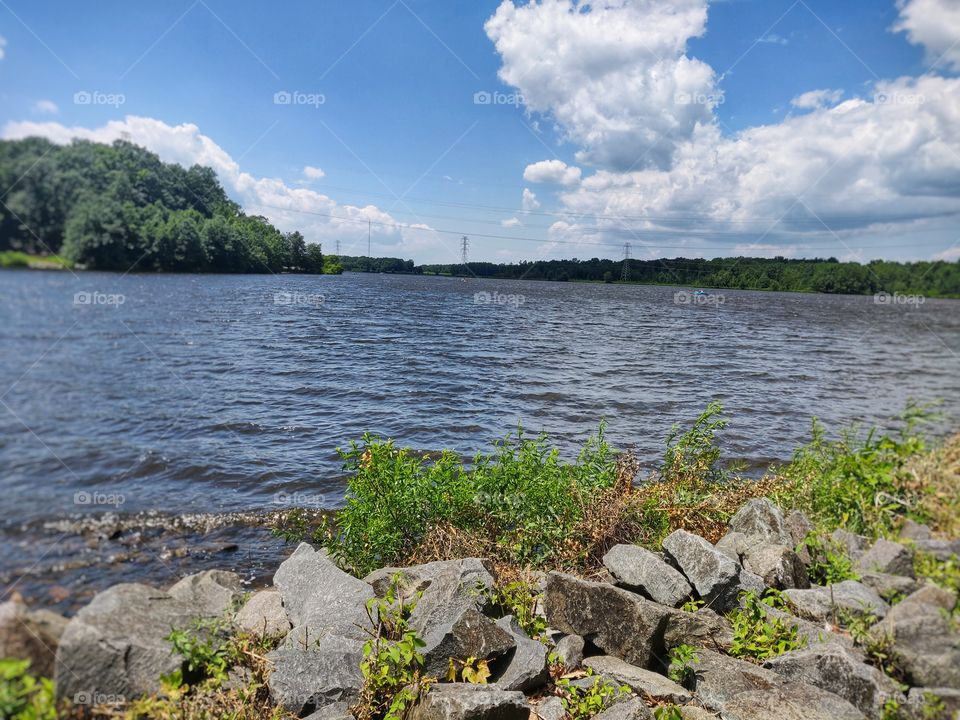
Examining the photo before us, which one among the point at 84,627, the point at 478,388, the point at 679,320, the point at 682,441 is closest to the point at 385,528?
the point at 84,627

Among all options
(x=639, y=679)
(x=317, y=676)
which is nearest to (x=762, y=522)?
(x=639, y=679)

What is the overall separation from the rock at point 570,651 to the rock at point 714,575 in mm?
1547

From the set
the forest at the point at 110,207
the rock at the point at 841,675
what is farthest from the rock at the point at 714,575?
the forest at the point at 110,207

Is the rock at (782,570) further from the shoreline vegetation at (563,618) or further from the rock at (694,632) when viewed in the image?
the rock at (694,632)

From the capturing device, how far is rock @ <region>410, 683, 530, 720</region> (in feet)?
12.3

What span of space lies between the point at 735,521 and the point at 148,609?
22.2ft

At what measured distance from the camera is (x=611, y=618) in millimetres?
5172

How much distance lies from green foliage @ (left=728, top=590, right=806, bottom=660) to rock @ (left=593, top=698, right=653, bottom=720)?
1.53 metres

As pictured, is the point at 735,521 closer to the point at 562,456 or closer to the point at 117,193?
the point at 562,456

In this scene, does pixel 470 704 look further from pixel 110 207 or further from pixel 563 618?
pixel 110 207

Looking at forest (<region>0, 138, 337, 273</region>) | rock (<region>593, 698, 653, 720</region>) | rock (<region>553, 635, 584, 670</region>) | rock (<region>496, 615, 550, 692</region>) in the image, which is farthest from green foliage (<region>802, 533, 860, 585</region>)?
forest (<region>0, 138, 337, 273</region>)

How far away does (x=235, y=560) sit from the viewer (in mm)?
8586

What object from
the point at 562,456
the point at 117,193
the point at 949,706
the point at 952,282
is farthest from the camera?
the point at 562,456

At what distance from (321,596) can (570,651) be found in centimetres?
257
